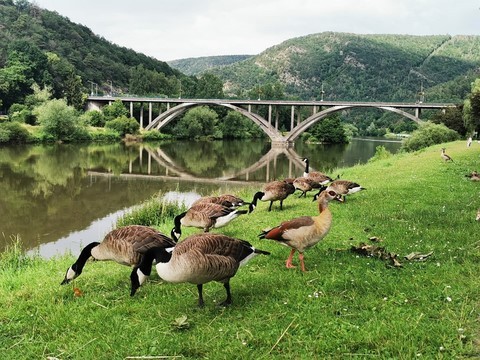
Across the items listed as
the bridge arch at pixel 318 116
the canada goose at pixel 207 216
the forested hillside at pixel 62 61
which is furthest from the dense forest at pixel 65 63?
the canada goose at pixel 207 216

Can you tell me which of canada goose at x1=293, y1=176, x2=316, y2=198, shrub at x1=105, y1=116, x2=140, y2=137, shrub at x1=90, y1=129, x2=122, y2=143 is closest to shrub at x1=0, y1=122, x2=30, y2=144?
shrub at x1=90, y1=129, x2=122, y2=143

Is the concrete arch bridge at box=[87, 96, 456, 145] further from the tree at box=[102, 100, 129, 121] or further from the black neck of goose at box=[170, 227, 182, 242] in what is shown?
the black neck of goose at box=[170, 227, 182, 242]

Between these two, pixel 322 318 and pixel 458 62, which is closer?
pixel 322 318

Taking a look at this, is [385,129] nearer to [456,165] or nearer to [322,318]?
[456,165]

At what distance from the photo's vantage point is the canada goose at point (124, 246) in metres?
7.06

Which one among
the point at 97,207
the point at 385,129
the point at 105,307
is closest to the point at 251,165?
the point at 97,207

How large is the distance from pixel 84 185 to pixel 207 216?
70.9 ft

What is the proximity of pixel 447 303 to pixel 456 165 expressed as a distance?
18.2 m

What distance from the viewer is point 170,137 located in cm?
8631

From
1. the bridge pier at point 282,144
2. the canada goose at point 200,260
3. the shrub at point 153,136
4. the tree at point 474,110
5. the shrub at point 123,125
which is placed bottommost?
the bridge pier at point 282,144

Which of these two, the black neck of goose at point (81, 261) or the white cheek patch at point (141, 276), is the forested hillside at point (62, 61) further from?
the white cheek patch at point (141, 276)

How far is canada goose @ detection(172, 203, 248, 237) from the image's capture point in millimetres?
9133

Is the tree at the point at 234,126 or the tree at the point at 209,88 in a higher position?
the tree at the point at 209,88

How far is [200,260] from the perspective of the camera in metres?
5.26
